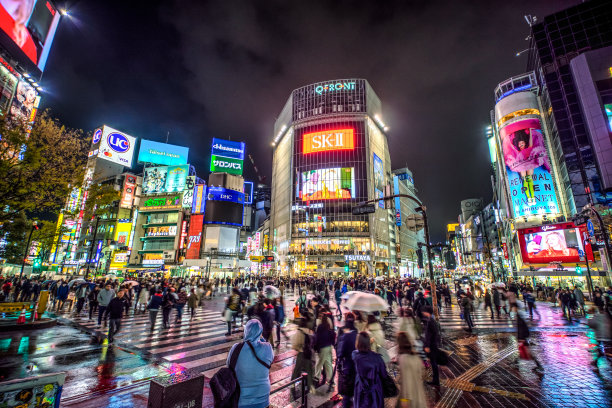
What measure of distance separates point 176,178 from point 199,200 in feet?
28.0

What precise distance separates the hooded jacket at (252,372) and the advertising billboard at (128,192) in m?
72.5

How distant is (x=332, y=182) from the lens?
228ft

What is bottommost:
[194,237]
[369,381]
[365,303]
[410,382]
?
[410,382]

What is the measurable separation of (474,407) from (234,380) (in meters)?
4.93

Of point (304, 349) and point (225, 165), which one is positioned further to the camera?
point (225, 165)

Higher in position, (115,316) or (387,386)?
(387,386)

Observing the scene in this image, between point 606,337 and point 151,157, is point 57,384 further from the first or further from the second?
point 151,157

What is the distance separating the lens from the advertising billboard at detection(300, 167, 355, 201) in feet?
225

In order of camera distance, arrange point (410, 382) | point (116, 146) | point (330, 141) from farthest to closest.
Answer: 1. point (330, 141)
2. point (116, 146)
3. point (410, 382)

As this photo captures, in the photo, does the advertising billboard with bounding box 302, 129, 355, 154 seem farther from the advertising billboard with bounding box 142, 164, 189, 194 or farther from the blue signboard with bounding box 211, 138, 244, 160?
the advertising billboard with bounding box 142, 164, 189, 194

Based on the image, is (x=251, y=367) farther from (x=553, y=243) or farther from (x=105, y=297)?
(x=553, y=243)

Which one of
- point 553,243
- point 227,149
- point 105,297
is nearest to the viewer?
point 105,297

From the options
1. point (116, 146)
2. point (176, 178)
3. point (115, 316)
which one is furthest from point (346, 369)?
point (176, 178)

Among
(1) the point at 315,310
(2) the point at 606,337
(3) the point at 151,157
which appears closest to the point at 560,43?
(2) the point at 606,337
